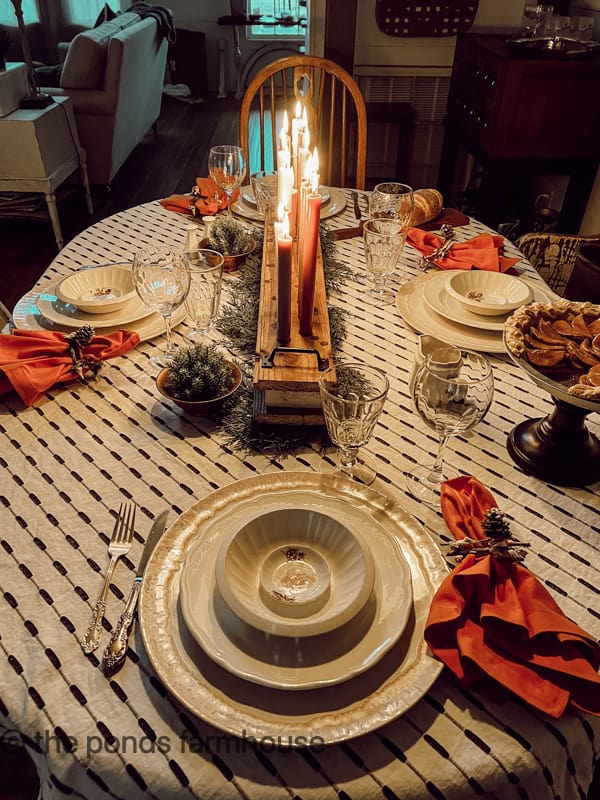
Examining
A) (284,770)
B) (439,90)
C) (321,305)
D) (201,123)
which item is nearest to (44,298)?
(321,305)

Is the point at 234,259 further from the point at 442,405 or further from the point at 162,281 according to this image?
the point at 442,405

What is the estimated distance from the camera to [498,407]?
98cm

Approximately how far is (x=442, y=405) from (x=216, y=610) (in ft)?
1.28

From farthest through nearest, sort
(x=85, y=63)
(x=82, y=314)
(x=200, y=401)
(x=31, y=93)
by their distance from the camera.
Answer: (x=85, y=63) < (x=31, y=93) < (x=82, y=314) < (x=200, y=401)

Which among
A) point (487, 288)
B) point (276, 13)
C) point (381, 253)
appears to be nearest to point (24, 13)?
point (276, 13)

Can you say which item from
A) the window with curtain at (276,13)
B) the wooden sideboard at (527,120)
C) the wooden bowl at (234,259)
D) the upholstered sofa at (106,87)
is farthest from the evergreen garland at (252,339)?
the window with curtain at (276,13)

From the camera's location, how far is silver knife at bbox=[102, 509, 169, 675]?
23.6 inches

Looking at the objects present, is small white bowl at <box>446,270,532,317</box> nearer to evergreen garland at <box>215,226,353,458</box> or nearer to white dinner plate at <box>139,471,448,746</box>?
evergreen garland at <box>215,226,353,458</box>

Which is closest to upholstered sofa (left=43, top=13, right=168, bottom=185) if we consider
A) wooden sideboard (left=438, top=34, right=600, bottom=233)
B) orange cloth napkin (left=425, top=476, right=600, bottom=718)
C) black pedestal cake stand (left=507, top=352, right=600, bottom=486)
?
wooden sideboard (left=438, top=34, right=600, bottom=233)

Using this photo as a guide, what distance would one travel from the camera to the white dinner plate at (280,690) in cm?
54

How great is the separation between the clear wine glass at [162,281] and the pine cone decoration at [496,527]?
57 centimetres

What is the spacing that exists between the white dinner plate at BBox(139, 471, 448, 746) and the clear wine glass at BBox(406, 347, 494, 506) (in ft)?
0.29

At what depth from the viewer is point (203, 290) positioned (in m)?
1.10

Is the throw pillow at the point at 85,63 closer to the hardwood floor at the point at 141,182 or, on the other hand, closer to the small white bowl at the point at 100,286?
the hardwood floor at the point at 141,182
